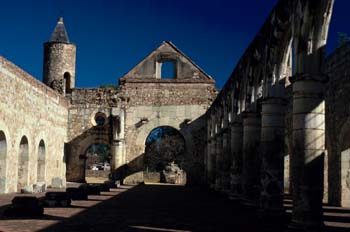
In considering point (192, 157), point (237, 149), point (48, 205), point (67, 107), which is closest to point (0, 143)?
point (48, 205)

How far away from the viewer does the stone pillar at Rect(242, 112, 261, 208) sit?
45.8 feet

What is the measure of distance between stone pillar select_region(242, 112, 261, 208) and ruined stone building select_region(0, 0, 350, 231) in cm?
3

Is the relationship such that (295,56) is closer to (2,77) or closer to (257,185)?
(257,185)

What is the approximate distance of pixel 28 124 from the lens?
21344 mm

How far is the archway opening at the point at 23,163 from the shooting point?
2112 centimetres

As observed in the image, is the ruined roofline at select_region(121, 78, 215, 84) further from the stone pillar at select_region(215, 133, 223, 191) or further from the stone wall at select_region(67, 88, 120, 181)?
the stone pillar at select_region(215, 133, 223, 191)

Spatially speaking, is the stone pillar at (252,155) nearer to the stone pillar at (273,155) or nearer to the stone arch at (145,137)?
the stone pillar at (273,155)

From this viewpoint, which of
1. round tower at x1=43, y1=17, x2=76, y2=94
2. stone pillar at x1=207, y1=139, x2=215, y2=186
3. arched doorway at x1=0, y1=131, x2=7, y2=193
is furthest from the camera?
round tower at x1=43, y1=17, x2=76, y2=94

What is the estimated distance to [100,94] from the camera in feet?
98.8

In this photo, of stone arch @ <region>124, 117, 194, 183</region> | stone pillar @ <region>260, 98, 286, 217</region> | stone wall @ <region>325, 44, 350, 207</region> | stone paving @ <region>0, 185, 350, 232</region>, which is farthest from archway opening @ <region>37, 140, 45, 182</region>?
stone pillar @ <region>260, 98, 286, 217</region>

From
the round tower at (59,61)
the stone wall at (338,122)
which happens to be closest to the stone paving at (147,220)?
the stone wall at (338,122)

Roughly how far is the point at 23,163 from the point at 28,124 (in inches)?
63.5

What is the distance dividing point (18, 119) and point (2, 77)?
2443mm

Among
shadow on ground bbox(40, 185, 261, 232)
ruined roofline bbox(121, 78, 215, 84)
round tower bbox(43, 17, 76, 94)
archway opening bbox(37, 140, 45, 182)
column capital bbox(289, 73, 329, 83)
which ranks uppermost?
round tower bbox(43, 17, 76, 94)
